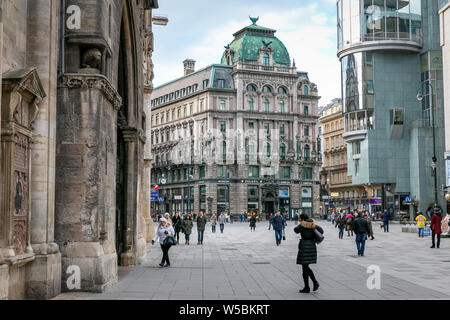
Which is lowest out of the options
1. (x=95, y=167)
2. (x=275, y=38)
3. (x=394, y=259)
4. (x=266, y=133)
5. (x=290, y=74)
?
(x=394, y=259)

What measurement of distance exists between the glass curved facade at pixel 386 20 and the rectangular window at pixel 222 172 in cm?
3342

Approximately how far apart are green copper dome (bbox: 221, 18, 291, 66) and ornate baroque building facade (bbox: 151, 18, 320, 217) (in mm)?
158

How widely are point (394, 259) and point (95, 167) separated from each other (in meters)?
13.4

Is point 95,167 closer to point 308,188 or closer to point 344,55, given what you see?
point 344,55

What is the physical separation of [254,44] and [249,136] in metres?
14.7

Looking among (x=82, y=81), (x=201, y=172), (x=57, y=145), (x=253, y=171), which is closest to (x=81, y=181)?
(x=57, y=145)

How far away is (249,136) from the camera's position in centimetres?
9750

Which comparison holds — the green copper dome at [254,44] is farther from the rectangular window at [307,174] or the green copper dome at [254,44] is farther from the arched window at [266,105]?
the rectangular window at [307,174]

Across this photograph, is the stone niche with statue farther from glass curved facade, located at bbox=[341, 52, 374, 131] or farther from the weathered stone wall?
glass curved facade, located at bbox=[341, 52, 374, 131]

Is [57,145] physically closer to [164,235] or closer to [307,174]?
[164,235]

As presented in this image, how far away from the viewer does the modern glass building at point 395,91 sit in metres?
67.6

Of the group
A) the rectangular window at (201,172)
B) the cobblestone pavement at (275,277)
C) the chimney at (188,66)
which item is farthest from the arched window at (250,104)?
the cobblestone pavement at (275,277)

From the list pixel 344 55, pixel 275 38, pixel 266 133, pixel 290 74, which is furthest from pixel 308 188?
pixel 344 55
